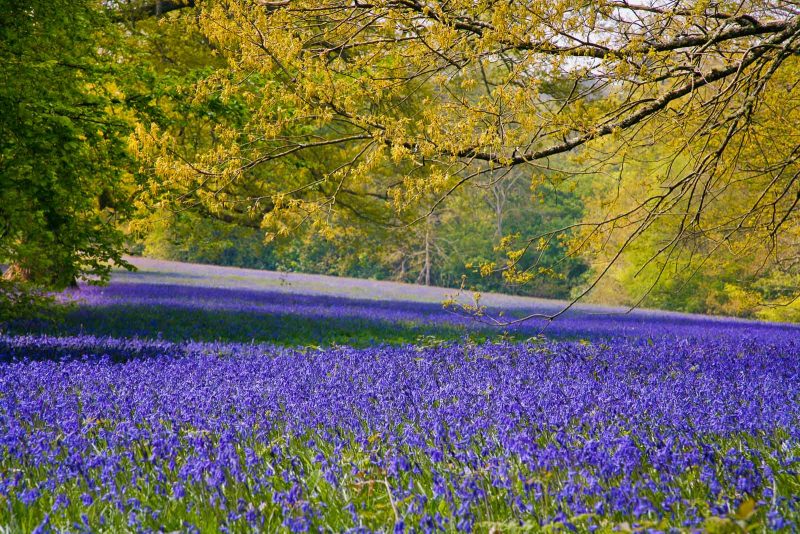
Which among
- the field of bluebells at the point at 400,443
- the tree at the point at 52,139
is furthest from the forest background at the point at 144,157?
the field of bluebells at the point at 400,443

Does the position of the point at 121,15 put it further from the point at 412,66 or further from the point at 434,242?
the point at 434,242

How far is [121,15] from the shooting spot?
1491 centimetres

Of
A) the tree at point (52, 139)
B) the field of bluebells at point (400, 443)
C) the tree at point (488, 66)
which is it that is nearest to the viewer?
the field of bluebells at point (400, 443)

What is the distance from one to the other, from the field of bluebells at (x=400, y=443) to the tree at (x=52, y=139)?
97.1 inches

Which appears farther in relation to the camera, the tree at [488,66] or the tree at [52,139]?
the tree at [52,139]

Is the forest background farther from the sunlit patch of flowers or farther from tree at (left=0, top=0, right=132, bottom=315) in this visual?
the sunlit patch of flowers

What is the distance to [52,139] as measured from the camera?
9.55 meters

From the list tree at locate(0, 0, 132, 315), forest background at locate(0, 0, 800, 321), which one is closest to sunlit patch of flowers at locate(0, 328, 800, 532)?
forest background at locate(0, 0, 800, 321)

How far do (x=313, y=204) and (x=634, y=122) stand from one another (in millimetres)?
2806

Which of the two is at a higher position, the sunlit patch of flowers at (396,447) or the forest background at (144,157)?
the forest background at (144,157)

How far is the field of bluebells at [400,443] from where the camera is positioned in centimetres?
318

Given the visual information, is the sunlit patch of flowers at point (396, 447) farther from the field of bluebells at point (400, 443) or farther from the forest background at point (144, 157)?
the forest background at point (144, 157)

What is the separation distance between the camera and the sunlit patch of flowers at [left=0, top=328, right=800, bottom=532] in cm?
318

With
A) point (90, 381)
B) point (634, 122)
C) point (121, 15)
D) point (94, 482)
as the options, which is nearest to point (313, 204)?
point (90, 381)
